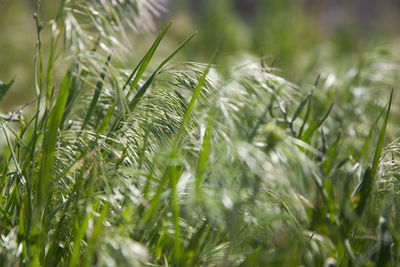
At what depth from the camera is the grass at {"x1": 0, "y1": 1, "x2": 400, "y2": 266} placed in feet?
2.40

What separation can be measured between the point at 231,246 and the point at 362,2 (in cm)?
1606

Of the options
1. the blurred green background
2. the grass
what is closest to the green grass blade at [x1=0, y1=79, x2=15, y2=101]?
the grass

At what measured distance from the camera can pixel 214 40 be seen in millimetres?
7199

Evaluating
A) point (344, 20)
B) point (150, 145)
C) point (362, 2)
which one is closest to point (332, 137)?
point (150, 145)

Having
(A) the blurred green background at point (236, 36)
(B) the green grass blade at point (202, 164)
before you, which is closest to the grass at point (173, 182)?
(B) the green grass blade at point (202, 164)

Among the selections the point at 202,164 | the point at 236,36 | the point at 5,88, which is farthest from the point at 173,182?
the point at 236,36

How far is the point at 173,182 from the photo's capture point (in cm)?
73

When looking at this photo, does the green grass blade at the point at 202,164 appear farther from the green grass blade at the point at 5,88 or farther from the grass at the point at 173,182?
the green grass blade at the point at 5,88

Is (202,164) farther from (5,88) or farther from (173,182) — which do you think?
(5,88)

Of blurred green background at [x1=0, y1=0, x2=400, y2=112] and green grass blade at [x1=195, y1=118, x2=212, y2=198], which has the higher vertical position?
blurred green background at [x1=0, y1=0, x2=400, y2=112]

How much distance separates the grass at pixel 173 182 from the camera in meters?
0.73

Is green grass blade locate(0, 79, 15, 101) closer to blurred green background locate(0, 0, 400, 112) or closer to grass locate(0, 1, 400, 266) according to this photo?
grass locate(0, 1, 400, 266)

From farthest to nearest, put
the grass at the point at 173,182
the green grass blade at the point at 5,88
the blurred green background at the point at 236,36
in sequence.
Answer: the blurred green background at the point at 236,36, the green grass blade at the point at 5,88, the grass at the point at 173,182

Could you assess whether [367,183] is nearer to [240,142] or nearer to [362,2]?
[240,142]
